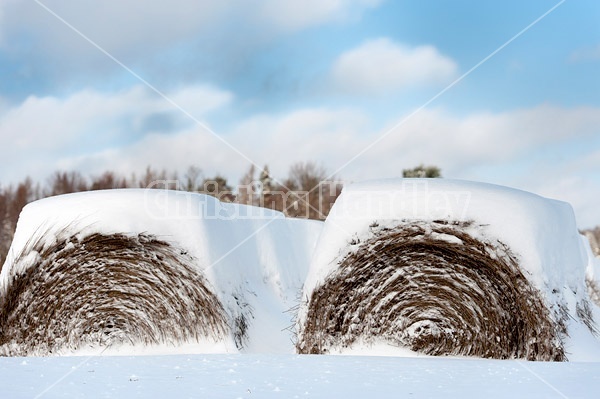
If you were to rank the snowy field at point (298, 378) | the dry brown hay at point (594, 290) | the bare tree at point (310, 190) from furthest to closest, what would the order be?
the bare tree at point (310, 190) < the dry brown hay at point (594, 290) < the snowy field at point (298, 378)

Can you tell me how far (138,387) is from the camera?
→ 4.68 m

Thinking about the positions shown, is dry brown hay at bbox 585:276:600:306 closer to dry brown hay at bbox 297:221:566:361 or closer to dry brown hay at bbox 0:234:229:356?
dry brown hay at bbox 297:221:566:361

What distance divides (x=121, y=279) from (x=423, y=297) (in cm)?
338

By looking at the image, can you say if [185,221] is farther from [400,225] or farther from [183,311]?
[400,225]

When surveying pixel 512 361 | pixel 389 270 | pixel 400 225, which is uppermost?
pixel 400 225

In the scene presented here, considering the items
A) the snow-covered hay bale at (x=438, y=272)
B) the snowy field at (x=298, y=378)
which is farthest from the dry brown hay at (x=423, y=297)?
the snowy field at (x=298, y=378)

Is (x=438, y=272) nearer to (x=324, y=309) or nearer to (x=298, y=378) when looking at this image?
(x=324, y=309)

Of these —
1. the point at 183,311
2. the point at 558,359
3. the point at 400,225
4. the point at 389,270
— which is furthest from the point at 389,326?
the point at 183,311

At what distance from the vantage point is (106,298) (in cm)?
803

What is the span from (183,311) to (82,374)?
2.57 meters

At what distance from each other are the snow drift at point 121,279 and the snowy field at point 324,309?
21 millimetres

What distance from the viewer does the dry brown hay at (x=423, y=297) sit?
251 inches

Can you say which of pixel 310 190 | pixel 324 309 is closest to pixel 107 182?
pixel 310 190

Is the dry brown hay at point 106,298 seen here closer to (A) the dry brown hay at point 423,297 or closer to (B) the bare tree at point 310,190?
(A) the dry brown hay at point 423,297
